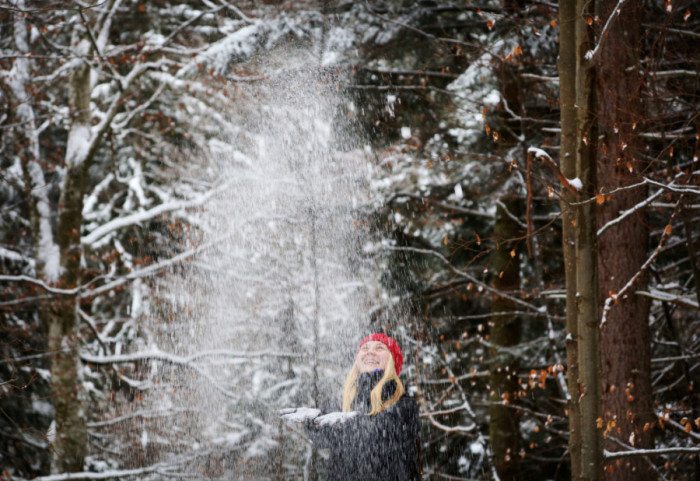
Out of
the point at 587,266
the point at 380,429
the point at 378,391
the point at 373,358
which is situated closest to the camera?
the point at 587,266

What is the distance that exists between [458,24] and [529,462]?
7.25m

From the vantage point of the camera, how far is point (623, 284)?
5180 mm

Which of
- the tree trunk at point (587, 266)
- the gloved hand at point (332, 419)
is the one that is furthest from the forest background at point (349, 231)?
the gloved hand at point (332, 419)

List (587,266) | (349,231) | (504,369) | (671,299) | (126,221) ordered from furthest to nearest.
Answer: (349,231) < (126,221) < (504,369) < (671,299) < (587,266)

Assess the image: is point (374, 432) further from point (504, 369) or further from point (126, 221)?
point (126, 221)

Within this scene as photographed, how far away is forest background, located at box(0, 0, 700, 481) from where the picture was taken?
16.8 feet

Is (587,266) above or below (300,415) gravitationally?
above

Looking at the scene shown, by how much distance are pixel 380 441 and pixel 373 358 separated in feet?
1.97

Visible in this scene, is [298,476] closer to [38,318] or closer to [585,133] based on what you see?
[38,318]

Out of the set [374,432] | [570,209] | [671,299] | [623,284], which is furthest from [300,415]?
[671,299]

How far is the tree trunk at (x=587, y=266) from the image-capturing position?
3.56 metres

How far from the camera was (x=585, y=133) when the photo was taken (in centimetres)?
364

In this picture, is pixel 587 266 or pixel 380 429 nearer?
pixel 587 266

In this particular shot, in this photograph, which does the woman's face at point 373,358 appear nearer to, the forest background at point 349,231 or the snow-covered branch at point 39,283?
the forest background at point 349,231
